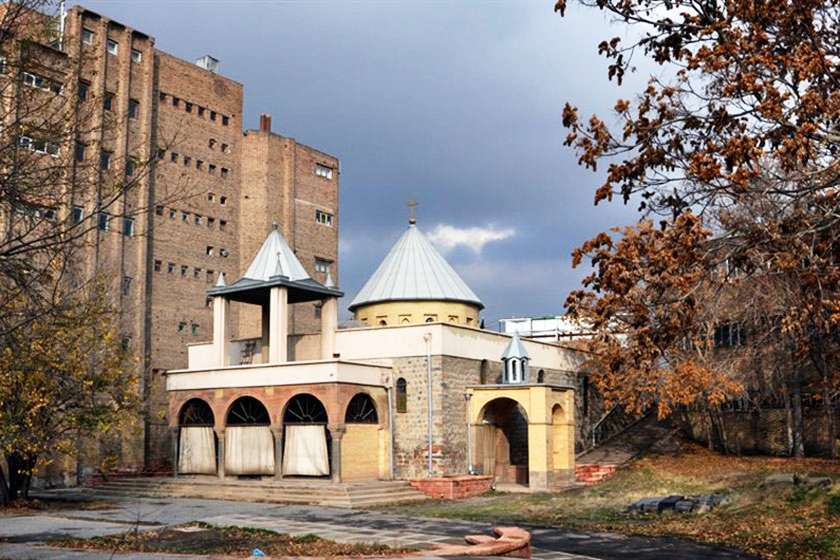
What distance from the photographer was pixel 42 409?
87.3 ft

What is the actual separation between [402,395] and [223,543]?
59.5 ft

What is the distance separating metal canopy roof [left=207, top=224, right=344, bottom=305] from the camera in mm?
35312

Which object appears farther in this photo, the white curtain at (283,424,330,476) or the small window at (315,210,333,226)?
the small window at (315,210,333,226)

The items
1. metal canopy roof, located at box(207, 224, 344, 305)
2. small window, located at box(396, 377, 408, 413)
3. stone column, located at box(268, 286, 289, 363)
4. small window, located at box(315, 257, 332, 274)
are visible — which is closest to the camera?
small window, located at box(396, 377, 408, 413)

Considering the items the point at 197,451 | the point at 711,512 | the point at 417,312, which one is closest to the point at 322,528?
the point at 711,512

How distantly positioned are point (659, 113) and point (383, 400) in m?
22.5

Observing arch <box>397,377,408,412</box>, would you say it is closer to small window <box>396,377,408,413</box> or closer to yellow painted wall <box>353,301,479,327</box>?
small window <box>396,377,408,413</box>

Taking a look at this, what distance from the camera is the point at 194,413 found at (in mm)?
35344

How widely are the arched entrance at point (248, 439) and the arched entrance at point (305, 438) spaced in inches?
32.8

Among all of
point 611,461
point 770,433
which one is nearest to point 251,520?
point 611,461

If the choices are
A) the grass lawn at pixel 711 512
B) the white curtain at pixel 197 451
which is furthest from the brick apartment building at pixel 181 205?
the grass lawn at pixel 711 512

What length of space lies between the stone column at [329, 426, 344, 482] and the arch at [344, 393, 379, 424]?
1117 mm

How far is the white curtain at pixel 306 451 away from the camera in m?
31.5

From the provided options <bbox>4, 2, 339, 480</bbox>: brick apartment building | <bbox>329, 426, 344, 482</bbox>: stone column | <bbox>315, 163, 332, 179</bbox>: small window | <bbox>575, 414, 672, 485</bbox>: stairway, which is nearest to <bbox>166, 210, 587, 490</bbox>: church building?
<bbox>329, 426, 344, 482</bbox>: stone column
